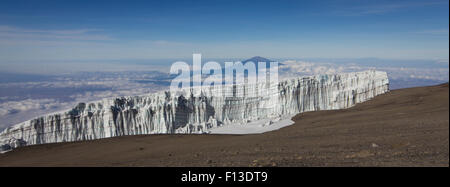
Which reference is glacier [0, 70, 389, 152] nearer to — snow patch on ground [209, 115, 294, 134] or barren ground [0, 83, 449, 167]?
snow patch on ground [209, 115, 294, 134]

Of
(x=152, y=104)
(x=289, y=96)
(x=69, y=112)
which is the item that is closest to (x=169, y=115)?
(x=152, y=104)

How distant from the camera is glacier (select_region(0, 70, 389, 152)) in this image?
57.2 feet

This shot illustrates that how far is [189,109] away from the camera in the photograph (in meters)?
22.5

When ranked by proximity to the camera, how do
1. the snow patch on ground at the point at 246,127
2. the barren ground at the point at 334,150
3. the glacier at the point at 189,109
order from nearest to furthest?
the barren ground at the point at 334,150 < the glacier at the point at 189,109 < the snow patch on ground at the point at 246,127

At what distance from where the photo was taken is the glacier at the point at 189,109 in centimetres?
1744

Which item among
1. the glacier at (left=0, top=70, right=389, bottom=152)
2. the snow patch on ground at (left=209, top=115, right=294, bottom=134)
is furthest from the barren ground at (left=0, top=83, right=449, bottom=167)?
the snow patch on ground at (left=209, top=115, right=294, bottom=134)

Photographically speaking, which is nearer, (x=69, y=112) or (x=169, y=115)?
(x=69, y=112)

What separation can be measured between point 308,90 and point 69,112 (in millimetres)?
18594

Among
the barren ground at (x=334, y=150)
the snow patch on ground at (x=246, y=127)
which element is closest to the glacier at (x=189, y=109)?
the snow patch on ground at (x=246, y=127)

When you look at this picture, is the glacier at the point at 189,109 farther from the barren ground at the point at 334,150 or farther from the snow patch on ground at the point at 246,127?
the barren ground at the point at 334,150
